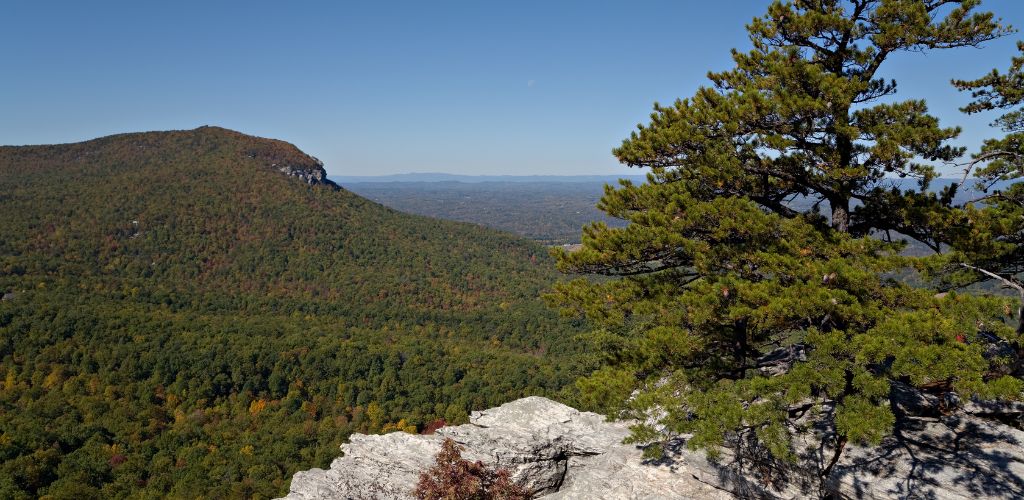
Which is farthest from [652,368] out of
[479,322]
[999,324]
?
[479,322]

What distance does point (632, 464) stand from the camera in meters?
10.6

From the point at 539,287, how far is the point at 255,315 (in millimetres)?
53198

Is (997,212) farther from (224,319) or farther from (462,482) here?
(224,319)

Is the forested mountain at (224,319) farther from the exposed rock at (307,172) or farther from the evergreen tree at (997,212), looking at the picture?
the evergreen tree at (997,212)

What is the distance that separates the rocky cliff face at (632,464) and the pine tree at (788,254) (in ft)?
2.15

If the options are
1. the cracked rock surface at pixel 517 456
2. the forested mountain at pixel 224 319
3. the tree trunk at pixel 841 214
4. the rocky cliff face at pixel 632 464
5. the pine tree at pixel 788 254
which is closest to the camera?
the pine tree at pixel 788 254

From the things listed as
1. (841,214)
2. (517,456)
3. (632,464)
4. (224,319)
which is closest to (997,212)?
(841,214)

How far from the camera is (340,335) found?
72375 millimetres

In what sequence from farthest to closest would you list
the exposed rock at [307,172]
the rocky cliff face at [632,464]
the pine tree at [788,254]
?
the exposed rock at [307,172]
the rocky cliff face at [632,464]
the pine tree at [788,254]

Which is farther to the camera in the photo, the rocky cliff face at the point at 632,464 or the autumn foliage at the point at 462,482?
the autumn foliage at the point at 462,482

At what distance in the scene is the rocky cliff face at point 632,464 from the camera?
7.78 meters

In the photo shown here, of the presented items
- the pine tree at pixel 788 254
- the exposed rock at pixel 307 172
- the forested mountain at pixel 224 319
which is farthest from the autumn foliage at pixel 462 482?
the exposed rock at pixel 307 172

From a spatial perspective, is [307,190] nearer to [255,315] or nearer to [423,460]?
[255,315]

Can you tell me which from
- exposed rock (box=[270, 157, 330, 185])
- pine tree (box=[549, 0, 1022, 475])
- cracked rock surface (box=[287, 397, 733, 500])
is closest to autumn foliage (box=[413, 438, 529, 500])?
cracked rock surface (box=[287, 397, 733, 500])
